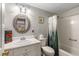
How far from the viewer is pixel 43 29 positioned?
49.7 inches

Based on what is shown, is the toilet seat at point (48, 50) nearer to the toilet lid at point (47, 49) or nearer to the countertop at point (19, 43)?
the toilet lid at point (47, 49)

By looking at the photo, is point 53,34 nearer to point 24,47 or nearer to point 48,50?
point 48,50

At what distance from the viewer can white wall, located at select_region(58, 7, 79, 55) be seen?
4.55ft

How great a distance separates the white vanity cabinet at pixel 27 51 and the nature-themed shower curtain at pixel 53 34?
233 mm

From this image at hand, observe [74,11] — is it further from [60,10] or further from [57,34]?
[57,34]

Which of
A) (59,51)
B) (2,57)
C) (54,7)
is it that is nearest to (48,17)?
(54,7)

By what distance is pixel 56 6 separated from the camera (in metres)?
1.22

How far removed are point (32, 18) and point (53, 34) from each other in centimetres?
46

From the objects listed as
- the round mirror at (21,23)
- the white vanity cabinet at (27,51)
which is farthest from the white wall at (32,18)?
the white vanity cabinet at (27,51)

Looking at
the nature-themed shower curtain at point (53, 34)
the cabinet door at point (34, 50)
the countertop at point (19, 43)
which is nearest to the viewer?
the countertop at point (19, 43)

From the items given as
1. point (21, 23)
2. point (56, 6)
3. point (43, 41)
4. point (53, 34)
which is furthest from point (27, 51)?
point (56, 6)

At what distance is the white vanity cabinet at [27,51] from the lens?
1.09 meters

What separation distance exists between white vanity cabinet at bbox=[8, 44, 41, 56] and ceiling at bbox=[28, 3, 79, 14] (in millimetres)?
591

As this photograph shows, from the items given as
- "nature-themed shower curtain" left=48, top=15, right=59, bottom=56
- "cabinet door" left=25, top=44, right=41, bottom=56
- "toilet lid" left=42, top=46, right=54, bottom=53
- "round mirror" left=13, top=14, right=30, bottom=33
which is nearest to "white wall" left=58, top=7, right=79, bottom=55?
"nature-themed shower curtain" left=48, top=15, right=59, bottom=56
